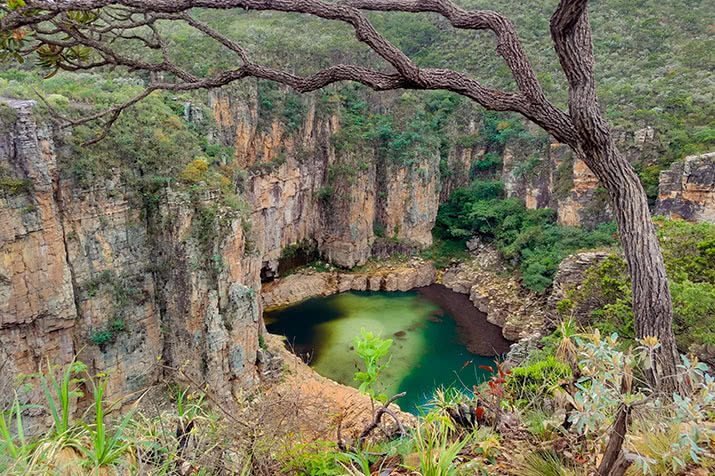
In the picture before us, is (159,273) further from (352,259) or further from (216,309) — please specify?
(352,259)

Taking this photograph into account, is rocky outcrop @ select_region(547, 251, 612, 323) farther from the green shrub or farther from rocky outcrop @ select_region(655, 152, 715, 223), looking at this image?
the green shrub

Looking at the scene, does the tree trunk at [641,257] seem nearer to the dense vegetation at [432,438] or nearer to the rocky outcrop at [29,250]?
the dense vegetation at [432,438]

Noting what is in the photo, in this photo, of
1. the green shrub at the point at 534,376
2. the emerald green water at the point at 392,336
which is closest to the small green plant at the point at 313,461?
the green shrub at the point at 534,376

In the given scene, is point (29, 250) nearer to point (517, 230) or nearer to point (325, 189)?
point (325, 189)

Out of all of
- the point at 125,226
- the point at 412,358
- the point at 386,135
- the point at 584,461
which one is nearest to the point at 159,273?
the point at 125,226

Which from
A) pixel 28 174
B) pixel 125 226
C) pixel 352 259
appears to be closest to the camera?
pixel 28 174
